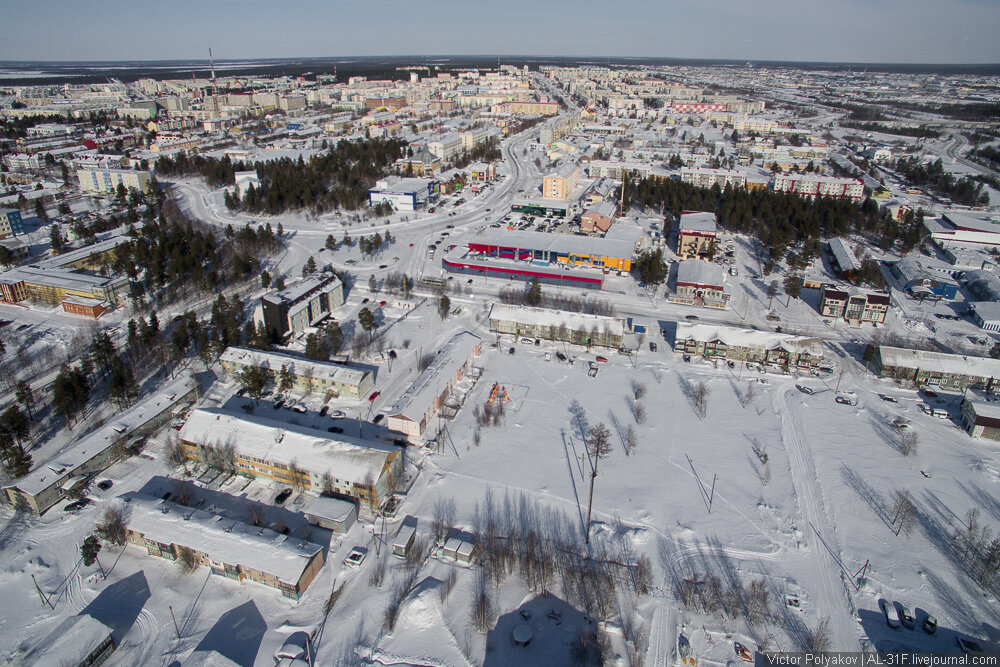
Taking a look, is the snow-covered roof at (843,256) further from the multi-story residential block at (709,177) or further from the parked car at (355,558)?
the parked car at (355,558)

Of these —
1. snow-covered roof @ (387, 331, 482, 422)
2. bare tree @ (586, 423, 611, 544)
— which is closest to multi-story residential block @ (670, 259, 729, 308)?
snow-covered roof @ (387, 331, 482, 422)

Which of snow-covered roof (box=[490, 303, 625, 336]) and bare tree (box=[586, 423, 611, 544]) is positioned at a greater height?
snow-covered roof (box=[490, 303, 625, 336])

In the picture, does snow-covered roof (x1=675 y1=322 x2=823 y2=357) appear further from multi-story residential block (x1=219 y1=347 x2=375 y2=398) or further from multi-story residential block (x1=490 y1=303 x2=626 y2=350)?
multi-story residential block (x1=219 y1=347 x2=375 y2=398)

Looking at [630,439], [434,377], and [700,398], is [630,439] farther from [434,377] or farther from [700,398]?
[434,377]

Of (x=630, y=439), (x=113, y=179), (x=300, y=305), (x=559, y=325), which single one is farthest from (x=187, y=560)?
(x=113, y=179)

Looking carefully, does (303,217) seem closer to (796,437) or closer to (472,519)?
(472,519)

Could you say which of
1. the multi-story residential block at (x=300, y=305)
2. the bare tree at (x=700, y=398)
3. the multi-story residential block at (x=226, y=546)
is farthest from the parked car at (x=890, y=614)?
the multi-story residential block at (x=300, y=305)
